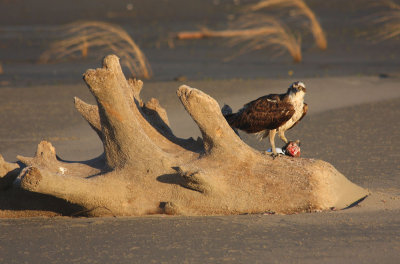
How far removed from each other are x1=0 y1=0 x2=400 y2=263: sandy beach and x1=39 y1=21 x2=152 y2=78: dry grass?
0.44m

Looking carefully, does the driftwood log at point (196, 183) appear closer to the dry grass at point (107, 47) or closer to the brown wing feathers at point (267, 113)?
the brown wing feathers at point (267, 113)

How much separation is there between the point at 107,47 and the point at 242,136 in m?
11.5

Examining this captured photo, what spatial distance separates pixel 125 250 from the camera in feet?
17.4

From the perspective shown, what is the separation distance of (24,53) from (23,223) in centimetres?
1711

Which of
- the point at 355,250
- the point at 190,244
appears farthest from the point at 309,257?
the point at 190,244

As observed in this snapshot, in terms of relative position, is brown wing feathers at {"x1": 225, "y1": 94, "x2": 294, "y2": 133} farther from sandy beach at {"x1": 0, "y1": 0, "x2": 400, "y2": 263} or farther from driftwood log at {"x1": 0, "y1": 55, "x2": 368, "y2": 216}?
sandy beach at {"x1": 0, "y1": 0, "x2": 400, "y2": 263}

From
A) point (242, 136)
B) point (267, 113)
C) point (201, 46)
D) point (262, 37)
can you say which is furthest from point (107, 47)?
point (267, 113)

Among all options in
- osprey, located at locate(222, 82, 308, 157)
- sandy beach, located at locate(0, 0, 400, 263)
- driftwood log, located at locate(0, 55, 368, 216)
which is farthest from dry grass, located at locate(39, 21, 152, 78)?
driftwood log, located at locate(0, 55, 368, 216)

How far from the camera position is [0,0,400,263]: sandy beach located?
17.4ft

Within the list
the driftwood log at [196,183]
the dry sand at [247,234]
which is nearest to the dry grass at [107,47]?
the dry sand at [247,234]

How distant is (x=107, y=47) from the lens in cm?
2112

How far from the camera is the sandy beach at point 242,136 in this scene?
5.29m

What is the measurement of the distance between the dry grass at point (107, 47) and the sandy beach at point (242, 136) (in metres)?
0.44

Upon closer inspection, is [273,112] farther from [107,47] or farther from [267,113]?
[107,47]
